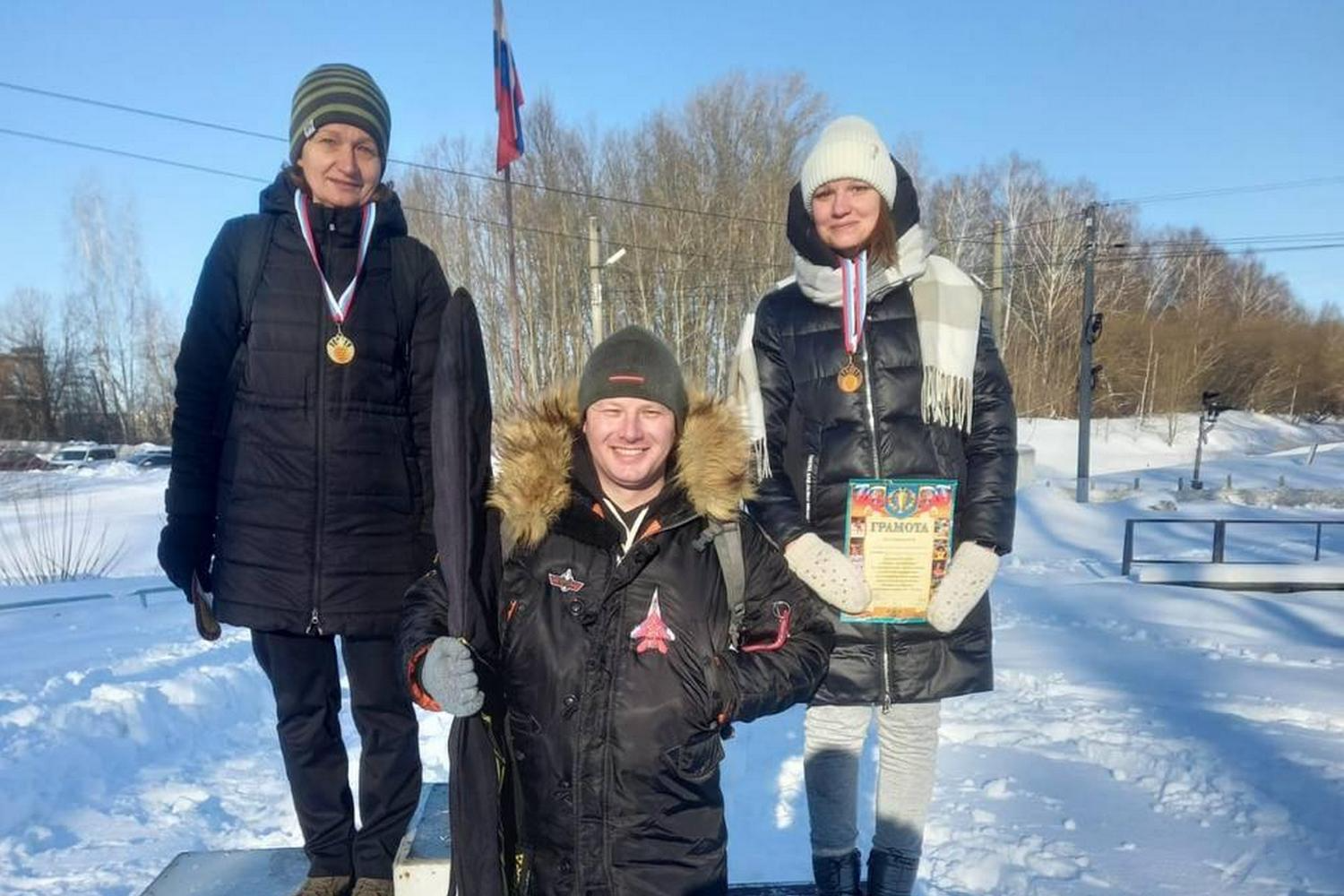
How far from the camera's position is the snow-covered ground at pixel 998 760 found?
3.23 metres

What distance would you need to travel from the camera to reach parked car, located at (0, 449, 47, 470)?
2152 cm

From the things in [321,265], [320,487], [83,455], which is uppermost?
[321,265]

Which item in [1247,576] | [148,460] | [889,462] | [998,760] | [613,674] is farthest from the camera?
[148,460]

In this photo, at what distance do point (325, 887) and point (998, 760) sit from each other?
132 inches

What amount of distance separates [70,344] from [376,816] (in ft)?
163

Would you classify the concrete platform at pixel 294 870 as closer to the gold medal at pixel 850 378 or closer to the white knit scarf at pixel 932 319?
the white knit scarf at pixel 932 319

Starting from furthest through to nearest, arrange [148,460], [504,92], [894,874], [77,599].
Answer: [148,460]
[504,92]
[77,599]
[894,874]

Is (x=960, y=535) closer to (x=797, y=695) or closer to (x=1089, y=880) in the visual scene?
(x=797, y=695)

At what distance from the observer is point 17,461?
2306cm

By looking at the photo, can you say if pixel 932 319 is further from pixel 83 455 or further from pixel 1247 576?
pixel 83 455

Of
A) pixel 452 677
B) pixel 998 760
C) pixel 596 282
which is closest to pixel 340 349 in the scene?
pixel 452 677

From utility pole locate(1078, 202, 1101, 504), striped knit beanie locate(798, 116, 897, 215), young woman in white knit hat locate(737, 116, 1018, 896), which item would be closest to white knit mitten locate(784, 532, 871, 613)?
young woman in white knit hat locate(737, 116, 1018, 896)

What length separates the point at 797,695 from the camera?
1.92 m

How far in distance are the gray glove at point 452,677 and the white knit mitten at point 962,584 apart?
1238 mm
